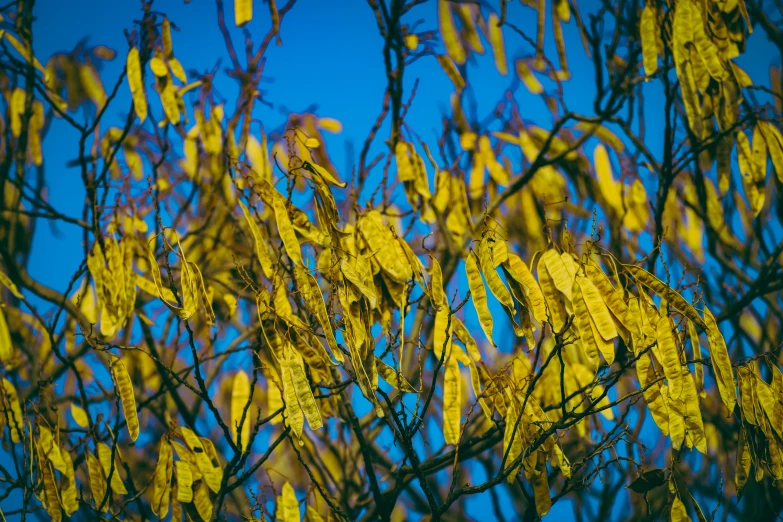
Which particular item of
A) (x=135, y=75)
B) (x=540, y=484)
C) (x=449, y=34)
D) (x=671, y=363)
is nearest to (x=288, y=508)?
(x=540, y=484)

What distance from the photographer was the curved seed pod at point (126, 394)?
3.09 feet

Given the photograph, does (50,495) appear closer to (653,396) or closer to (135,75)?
(135,75)

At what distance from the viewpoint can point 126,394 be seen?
3.12 feet

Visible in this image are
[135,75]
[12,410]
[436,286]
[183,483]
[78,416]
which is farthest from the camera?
[78,416]

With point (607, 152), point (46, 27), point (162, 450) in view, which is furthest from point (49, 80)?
point (607, 152)

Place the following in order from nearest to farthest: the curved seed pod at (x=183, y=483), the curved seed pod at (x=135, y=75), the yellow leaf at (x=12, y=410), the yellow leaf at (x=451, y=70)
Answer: the curved seed pod at (x=183, y=483)
the yellow leaf at (x=12, y=410)
the curved seed pod at (x=135, y=75)
the yellow leaf at (x=451, y=70)

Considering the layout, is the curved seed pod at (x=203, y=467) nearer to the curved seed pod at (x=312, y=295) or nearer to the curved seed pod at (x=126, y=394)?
the curved seed pod at (x=126, y=394)

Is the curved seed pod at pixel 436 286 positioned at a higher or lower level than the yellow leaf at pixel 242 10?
lower

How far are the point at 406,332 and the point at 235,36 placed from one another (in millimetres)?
713

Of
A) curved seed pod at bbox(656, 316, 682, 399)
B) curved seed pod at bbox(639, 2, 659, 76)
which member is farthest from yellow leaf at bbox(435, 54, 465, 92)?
curved seed pod at bbox(656, 316, 682, 399)

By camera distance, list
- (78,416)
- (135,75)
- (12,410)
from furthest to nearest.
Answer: (78,416), (135,75), (12,410)

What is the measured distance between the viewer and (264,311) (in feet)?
3.04

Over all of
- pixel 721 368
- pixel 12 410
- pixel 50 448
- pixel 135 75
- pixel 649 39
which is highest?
pixel 135 75

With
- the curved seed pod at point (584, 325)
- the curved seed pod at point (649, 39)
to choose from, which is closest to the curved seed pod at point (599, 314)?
the curved seed pod at point (584, 325)
